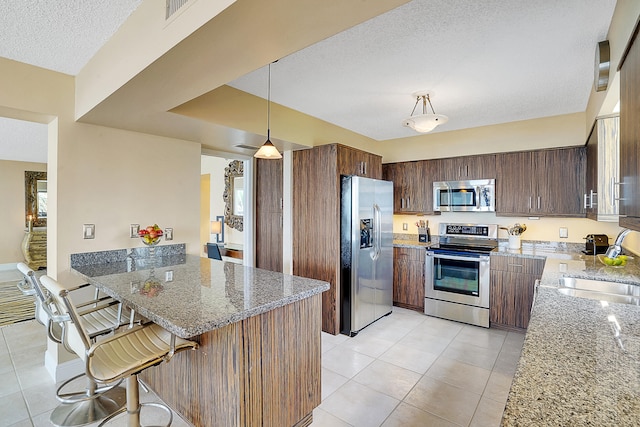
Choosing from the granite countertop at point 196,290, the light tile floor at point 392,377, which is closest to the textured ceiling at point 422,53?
the granite countertop at point 196,290

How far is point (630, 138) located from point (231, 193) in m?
4.87

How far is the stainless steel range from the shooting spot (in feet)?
12.4

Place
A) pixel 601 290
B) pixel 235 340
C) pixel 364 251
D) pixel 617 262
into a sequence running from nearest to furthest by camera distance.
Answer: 1. pixel 235 340
2. pixel 601 290
3. pixel 617 262
4. pixel 364 251

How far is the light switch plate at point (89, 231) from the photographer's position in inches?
106

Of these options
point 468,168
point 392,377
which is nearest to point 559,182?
point 468,168

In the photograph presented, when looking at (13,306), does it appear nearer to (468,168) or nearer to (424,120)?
(424,120)

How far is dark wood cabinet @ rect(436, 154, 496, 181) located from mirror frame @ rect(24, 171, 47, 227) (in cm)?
855

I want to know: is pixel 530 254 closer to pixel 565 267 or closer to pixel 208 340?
pixel 565 267

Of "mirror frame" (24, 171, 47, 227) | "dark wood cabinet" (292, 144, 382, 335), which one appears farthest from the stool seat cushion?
"mirror frame" (24, 171, 47, 227)

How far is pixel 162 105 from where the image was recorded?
2221 mm

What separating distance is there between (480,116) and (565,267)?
1983mm

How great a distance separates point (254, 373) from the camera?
1661 mm

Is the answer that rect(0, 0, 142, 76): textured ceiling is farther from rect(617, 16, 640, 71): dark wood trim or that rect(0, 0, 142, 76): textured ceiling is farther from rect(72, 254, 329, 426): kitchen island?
rect(617, 16, 640, 71): dark wood trim

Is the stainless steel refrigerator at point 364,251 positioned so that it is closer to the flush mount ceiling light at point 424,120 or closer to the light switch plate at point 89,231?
the flush mount ceiling light at point 424,120
